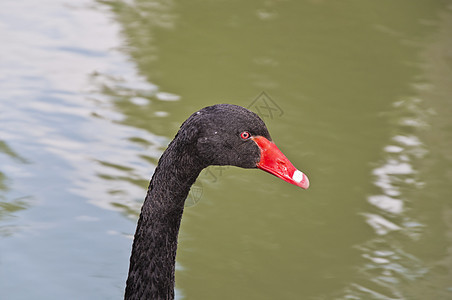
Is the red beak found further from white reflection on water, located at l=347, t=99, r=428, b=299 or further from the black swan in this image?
white reflection on water, located at l=347, t=99, r=428, b=299

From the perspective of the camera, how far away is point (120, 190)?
521 centimetres

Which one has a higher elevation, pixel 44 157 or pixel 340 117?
pixel 340 117

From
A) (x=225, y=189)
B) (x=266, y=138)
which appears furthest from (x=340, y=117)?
(x=266, y=138)

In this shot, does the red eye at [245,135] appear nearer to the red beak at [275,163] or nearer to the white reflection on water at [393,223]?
the red beak at [275,163]

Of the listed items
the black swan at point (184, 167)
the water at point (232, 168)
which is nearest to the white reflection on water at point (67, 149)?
the water at point (232, 168)

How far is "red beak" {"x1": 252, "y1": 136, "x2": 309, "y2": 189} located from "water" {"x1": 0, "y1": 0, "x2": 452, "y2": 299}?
142 cm

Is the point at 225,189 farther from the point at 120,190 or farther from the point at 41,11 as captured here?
the point at 41,11

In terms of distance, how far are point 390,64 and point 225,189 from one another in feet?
10.2

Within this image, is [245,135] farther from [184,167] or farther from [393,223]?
[393,223]

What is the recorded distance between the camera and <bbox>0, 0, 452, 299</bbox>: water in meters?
4.57

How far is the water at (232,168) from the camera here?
4574 millimetres

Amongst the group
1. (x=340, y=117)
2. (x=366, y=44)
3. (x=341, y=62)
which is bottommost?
(x=340, y=117)

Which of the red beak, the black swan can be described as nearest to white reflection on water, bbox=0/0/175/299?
the black swan

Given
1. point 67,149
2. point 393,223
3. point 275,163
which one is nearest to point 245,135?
point 275,163
